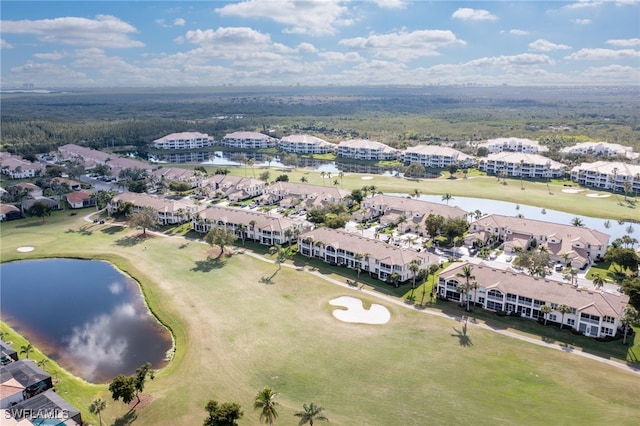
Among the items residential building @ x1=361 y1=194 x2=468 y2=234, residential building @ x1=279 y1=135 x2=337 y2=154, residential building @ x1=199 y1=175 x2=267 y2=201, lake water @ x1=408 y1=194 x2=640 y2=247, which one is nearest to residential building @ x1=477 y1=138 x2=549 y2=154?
residential building @ x1=279 y1=135 x2=337 y2=154

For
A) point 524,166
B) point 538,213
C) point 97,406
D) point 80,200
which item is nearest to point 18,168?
point 80,200

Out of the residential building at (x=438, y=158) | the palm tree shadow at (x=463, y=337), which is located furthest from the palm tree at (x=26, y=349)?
the residential building at (x=438, y=158)

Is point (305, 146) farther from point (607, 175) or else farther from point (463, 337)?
point (463, 337)

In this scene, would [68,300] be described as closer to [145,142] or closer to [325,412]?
[325,412]

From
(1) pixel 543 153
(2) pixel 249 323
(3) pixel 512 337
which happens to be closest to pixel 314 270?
(2) pixel 249 323

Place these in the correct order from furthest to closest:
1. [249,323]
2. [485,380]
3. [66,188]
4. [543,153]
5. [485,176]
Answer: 1. [543,153]
2. [485,176]
3. [66,188]
4. [249,323]
5. [485,380]

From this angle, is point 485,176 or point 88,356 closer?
point 88,356

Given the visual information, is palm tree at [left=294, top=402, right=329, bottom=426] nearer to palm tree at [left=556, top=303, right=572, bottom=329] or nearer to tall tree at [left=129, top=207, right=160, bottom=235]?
palm tree at [left=556, top=303, right=572, bottom=329]
